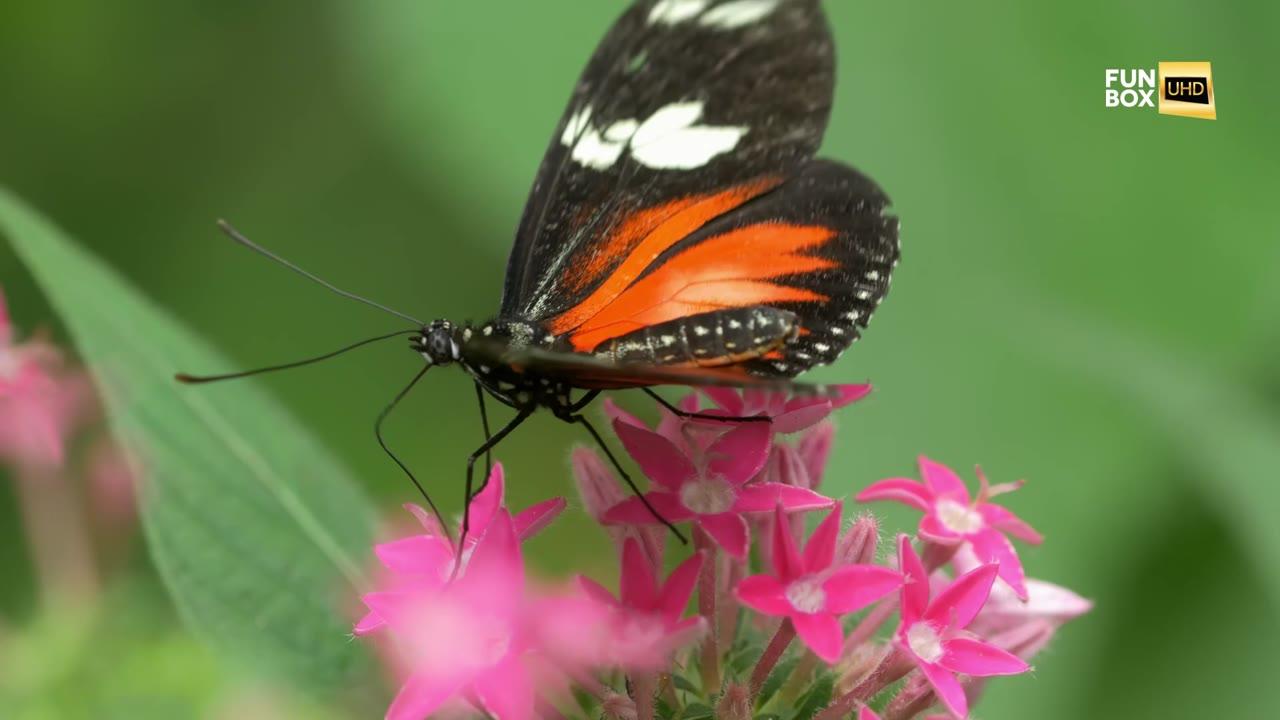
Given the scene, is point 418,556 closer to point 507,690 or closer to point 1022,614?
point 507,690

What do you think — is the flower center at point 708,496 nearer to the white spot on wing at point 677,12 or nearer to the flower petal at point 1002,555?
the flower petal at point 1002,555

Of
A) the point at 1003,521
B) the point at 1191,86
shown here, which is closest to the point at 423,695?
the point at 1003,521

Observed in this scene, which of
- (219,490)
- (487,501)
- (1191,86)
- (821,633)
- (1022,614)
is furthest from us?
(1191,86)

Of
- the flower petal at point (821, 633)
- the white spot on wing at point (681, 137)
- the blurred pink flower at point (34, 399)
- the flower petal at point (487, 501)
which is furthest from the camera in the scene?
the blurred pink flower at point (34, 399)

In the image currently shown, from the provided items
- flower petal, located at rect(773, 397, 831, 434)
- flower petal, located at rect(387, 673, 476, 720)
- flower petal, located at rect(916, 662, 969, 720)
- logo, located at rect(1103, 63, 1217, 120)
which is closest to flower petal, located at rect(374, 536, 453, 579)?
flower petal, located at rect(387, 673, 476, 720)

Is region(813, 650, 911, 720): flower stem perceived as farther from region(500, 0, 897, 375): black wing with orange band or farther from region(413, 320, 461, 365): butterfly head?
region(413, 320, 461, 365): butterfly head

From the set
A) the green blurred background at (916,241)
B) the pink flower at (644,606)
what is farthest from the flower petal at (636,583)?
the green blurred background at (916,241)

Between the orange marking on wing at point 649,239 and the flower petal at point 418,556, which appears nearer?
the flower petal at point 418,556
